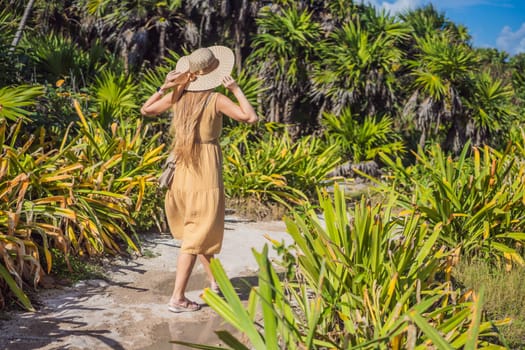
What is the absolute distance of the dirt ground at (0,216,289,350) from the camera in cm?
369

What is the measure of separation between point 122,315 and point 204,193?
102 centimetres

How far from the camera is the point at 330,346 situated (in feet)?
9.34

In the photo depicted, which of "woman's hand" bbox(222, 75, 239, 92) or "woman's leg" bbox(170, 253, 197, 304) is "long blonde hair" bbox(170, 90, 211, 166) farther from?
"woman's leg" bbox(170, 253, 197, 304)

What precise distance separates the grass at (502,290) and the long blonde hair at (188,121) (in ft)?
7.06

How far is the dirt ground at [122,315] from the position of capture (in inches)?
145

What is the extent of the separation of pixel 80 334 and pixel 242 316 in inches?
66.2

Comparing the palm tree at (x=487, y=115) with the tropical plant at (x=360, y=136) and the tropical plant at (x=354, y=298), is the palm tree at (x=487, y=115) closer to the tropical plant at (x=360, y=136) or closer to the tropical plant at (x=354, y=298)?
the tropical plant at (x=360, y=136)

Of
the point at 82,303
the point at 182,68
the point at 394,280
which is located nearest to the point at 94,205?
the point at 82,303

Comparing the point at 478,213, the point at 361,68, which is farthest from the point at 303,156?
the point at 361,68

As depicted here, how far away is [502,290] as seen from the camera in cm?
461

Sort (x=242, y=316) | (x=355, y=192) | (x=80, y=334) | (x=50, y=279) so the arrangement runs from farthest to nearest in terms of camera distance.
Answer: (x=355, y=192), (x=50, y=279), (x=80, y=334), (x=242, y=316)

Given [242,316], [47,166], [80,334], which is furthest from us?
[47,166]

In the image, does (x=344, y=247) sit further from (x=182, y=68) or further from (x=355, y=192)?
(x=355, y=192)

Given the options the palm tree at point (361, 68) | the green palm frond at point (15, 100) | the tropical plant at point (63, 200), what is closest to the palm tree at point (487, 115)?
the palm tree at point (361, 68)
